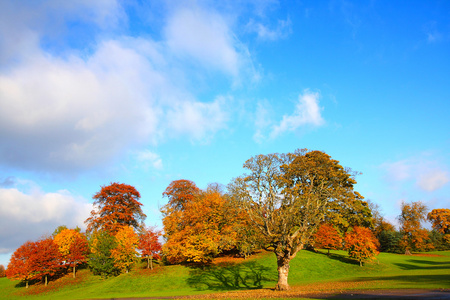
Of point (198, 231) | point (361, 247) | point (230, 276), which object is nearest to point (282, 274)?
point (230, 276)

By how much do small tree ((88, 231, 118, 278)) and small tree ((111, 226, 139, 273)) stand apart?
1151 millimetres

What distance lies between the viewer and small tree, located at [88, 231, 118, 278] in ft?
156

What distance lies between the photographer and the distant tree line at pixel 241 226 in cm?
2764

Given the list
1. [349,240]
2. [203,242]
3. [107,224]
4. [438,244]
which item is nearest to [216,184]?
[107,224]

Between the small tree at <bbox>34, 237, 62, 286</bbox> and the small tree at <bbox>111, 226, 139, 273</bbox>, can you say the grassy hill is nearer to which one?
the small tree at <bbox>34, 237, 62, 286</bbox>

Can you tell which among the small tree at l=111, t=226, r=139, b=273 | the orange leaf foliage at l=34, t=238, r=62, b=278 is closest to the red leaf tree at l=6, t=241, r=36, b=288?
the orange leaf foliage at l=34, t=238, r=62, b=278

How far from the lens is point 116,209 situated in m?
61.8

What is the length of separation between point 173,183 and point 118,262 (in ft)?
86.9

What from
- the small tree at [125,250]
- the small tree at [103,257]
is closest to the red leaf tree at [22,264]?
the small tree at [103,257]

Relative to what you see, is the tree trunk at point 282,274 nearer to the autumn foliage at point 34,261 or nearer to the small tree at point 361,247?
the small tree at point 361,247

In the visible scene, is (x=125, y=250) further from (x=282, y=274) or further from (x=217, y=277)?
(x=282, y=274)

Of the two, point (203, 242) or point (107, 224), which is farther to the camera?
point (107, 224)

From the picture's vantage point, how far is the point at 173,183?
70125mm

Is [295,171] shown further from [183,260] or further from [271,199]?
[183,260]
